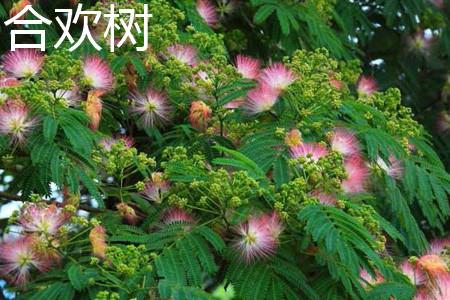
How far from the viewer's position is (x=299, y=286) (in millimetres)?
3516

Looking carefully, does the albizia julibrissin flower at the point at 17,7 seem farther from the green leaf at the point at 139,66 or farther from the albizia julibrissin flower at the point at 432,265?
the albizia julibrissin flower at the point at 432,265

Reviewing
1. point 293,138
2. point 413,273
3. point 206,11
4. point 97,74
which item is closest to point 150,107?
point 97,74

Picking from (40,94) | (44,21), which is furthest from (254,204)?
(44,21)

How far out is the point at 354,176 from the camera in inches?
150

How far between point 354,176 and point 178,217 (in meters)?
0.68

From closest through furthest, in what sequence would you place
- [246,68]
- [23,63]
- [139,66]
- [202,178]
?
[202,178]
[23,63]
[139,66]
[246,68]

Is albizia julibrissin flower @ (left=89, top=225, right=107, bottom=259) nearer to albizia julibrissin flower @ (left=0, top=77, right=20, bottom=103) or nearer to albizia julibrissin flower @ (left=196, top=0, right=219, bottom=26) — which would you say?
albizia julibrissin flower @ (left=0, top=77, right=20, bottom=103)

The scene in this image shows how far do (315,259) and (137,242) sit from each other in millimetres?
605

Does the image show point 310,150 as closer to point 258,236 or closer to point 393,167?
point 258,236

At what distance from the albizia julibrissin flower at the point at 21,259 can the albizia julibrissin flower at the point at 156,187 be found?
49 cm

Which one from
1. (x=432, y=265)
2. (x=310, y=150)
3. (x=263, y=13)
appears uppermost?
(x=263, y=13)

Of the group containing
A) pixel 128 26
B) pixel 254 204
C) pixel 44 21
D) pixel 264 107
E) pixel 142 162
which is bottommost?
pixel 254 204

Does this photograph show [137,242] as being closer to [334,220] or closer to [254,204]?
[254,204]

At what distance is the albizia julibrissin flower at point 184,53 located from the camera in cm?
426
